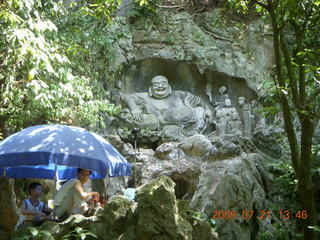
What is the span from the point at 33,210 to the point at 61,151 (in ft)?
3.12

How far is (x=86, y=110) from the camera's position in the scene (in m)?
8.21

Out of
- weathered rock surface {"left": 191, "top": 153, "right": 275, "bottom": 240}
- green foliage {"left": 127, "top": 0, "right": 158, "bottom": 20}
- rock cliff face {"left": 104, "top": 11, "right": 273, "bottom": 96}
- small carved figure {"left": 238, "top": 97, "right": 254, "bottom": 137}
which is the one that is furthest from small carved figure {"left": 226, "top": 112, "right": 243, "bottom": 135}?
weathered rock surface {"left": 191, "top": 153, "right": 275, "bottom": 240}

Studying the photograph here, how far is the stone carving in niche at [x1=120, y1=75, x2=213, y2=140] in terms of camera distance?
1252 cm

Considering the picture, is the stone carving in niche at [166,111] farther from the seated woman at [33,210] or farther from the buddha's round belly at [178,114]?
the seated woman at [33,210]

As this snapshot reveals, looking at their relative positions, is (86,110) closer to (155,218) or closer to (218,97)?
(155,218)

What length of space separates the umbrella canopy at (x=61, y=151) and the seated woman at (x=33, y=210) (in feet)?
1.27

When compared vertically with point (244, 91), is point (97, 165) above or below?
below

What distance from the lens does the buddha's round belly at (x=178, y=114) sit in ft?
42.7

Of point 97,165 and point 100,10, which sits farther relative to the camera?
point 100,10

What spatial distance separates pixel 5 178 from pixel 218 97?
9592 millimetres

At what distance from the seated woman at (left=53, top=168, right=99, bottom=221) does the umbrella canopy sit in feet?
0.92

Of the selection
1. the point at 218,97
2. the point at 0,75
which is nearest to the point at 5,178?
the point at 0,75

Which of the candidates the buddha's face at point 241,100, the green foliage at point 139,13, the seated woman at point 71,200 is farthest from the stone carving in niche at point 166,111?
the seated woman at point 71,200

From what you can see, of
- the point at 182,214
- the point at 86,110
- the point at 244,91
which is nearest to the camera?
the point at 182,214
